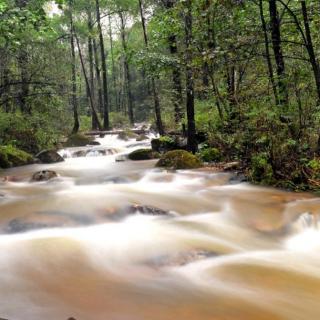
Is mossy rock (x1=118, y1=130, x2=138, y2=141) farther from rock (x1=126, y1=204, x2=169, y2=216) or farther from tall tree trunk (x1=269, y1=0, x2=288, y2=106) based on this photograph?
rock (x1=126, y1=204, x2=169, y2=216)

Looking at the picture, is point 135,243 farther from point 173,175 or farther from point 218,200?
point 173,175

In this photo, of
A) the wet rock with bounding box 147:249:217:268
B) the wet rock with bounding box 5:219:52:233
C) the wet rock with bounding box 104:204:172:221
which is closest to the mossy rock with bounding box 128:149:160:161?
the wet rock with bounding box 104:204:172:221

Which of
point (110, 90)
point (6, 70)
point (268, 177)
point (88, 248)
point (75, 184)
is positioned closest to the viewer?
point (88, 248)

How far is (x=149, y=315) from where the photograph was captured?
378cm

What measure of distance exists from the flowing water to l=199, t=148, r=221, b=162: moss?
3.15 metres

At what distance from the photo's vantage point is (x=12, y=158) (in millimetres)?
14688

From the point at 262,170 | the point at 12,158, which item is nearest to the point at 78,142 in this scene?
the point at 12,158

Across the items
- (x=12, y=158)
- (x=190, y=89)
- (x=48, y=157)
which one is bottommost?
(x=48, y=157)

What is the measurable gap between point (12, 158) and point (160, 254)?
34.3 feet

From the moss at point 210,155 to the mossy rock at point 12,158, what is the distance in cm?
600

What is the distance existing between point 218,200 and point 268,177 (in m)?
1.55

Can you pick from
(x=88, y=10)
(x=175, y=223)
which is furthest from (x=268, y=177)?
(x=88, y=10)

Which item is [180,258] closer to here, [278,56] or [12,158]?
[278,56]

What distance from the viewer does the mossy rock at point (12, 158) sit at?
47.1ft
